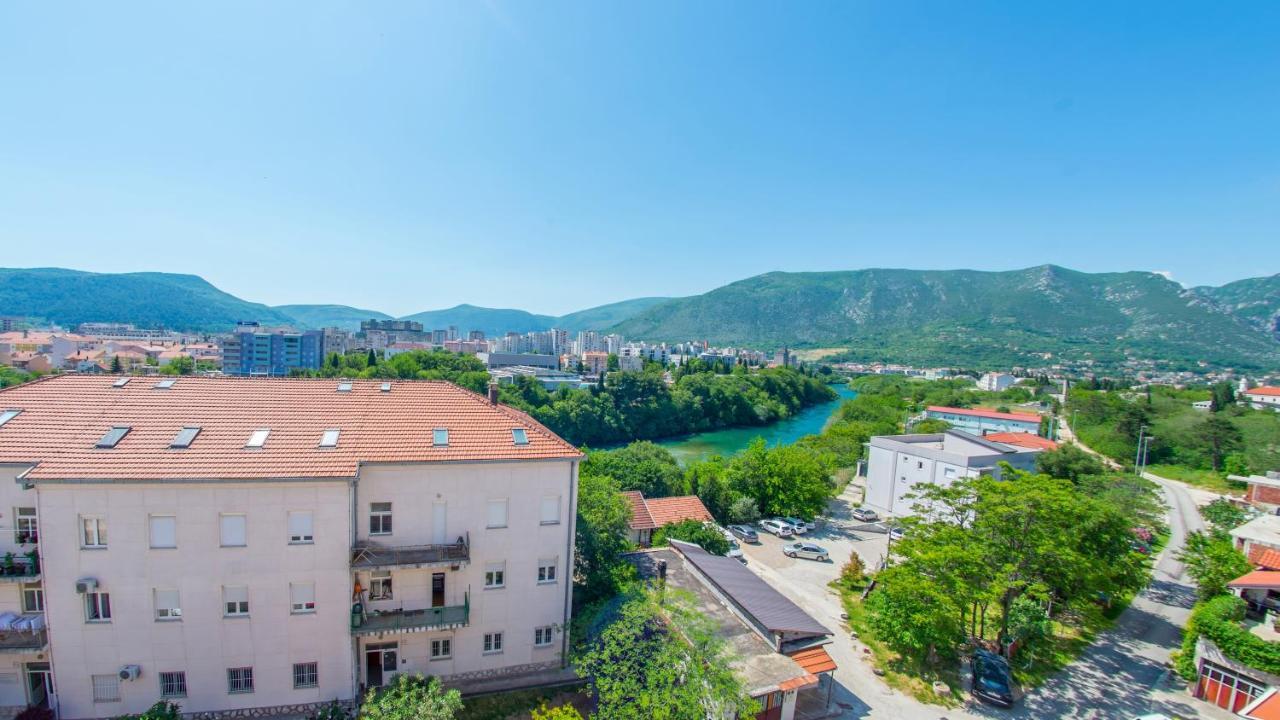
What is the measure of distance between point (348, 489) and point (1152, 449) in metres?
76.5

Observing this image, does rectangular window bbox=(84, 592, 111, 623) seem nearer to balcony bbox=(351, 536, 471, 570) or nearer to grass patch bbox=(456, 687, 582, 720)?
balcony bbox=(351, 536, 471, 570)

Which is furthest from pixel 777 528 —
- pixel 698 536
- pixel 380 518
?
pixel 380 518

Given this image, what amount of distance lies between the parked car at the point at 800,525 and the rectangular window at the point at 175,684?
95.1ft

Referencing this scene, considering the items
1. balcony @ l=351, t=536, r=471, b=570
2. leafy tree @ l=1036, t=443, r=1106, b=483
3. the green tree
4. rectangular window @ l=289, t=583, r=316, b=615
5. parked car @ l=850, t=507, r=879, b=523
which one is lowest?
parked car @ l=850, t=507, r=879, b=523

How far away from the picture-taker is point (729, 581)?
19.4 metres

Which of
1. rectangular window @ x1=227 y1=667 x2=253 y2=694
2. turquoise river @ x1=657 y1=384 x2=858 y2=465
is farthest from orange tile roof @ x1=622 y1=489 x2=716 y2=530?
turquoise river @ x1=657 y1=384 x2=858 y2=465

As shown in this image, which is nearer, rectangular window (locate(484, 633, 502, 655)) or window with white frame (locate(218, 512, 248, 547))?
window with white frame (locate(218, 512, 248, 547))

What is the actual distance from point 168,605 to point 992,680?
2478cm

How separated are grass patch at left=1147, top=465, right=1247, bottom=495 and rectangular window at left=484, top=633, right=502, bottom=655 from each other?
195 feet

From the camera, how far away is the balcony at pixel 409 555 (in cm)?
1438

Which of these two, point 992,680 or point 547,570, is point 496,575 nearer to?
point 547,570

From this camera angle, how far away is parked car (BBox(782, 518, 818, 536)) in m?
32.8

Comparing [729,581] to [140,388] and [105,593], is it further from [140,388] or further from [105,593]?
[140,388]

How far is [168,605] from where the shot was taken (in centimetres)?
1356
